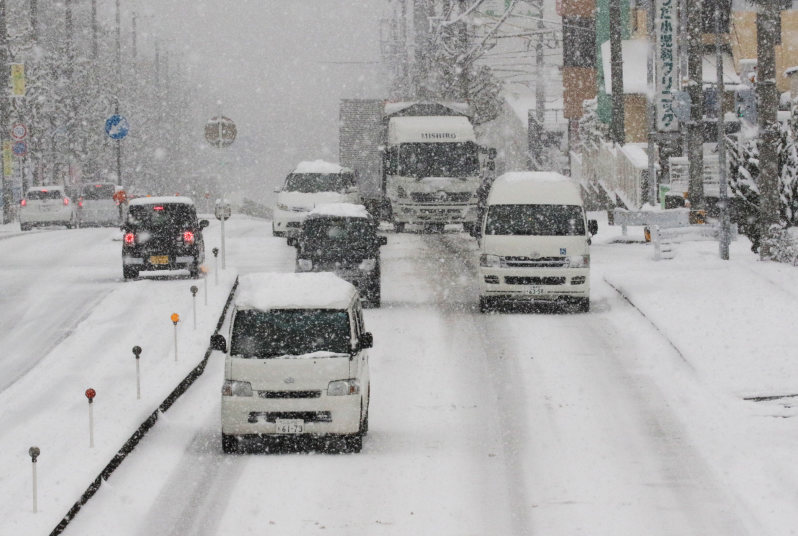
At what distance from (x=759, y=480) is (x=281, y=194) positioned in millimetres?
25866

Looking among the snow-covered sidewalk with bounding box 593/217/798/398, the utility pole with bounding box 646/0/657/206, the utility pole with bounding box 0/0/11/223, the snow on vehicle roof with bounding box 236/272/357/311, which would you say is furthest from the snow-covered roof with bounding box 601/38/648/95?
the snow on vehicle roof with bounding box 236/272/357/311

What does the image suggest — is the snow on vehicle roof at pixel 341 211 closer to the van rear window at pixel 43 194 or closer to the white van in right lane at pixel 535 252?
the white van in right lane at pixel 535 252

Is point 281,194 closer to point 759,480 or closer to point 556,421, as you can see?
point 556,421

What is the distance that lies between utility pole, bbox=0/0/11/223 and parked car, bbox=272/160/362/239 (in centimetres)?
2446

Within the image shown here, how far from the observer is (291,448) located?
→ 1642 cm

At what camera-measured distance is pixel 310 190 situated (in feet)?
128

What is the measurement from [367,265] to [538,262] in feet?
10.5

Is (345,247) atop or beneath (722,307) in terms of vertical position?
atop

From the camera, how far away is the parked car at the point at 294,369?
50.9ft

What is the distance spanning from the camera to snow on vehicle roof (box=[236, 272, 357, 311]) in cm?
1603

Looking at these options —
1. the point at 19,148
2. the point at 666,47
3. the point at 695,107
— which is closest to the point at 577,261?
the point at 695,107

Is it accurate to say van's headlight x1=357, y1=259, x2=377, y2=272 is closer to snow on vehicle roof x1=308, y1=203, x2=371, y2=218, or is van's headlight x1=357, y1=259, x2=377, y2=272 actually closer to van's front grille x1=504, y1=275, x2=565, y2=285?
snow on vehicle roof x1=308, y1=203, x2=371, y2=218

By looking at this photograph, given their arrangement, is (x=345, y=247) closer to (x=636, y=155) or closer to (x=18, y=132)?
(x=636, y=155)

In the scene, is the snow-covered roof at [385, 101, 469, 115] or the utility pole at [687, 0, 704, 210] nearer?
the utility pole at [687, 0, 704, 210]
